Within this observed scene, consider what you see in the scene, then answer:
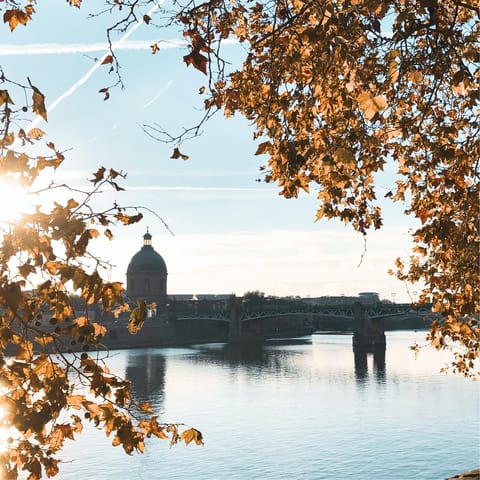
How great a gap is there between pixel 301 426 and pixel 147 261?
290ft

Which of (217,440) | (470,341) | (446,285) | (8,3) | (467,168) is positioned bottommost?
(217,440)

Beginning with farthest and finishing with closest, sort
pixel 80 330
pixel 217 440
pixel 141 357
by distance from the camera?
1. pixel 141 357
2. pixel 217 440
3. pixel 80 330

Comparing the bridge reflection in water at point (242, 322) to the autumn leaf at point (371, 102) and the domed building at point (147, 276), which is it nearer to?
the domed building at point (147, 276)

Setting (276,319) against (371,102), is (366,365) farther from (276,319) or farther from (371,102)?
(276,319)

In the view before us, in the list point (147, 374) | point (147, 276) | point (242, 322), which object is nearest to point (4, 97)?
point (147, 374)

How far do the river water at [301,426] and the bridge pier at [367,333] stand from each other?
29121 mm

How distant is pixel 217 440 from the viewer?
2947cm

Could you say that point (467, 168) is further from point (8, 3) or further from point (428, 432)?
point (428, 432)

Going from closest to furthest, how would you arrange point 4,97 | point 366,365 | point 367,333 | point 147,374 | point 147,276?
point 4,97, point 147,374, point 366,365, point 367,333, point 147,276

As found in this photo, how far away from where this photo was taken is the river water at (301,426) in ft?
82.8

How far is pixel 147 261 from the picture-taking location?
118812 millimetres

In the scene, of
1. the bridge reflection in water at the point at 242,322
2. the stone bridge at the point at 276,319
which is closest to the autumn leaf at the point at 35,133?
the bridge reflection in water at the point at 242,322

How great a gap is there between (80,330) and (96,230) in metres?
0.67

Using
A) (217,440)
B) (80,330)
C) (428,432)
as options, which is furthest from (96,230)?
(428,432)
